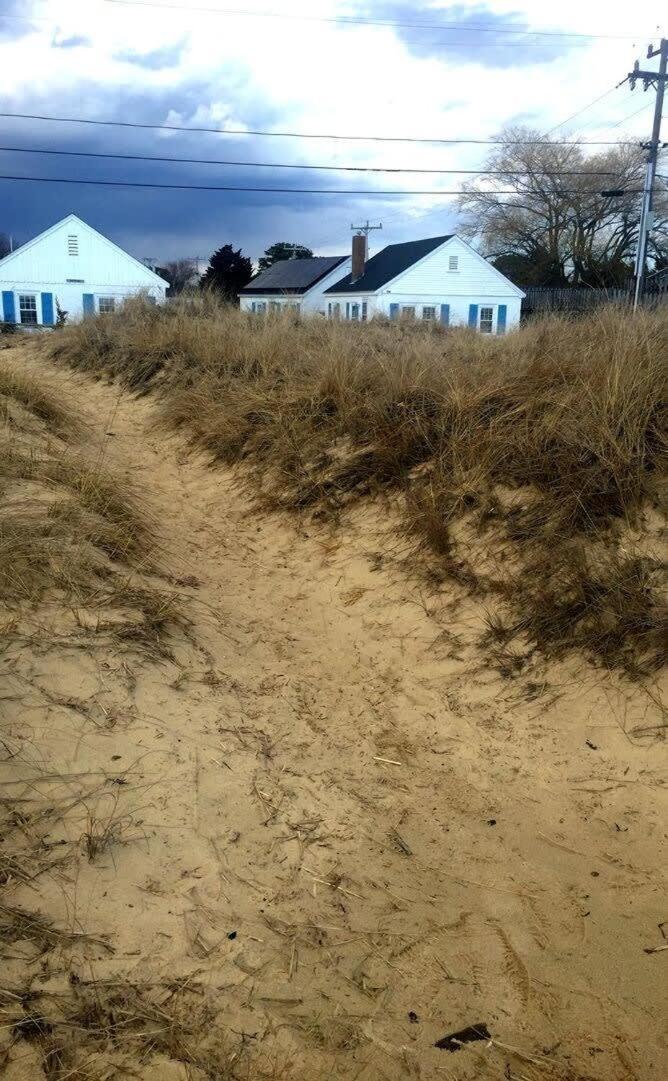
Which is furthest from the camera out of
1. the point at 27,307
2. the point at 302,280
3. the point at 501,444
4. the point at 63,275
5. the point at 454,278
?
the point at 302,280

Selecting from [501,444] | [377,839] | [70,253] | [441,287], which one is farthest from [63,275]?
[377,839]

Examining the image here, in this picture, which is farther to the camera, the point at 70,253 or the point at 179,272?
the point at 179,272

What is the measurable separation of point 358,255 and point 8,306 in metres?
16.1

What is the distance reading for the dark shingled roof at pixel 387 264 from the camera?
120ft

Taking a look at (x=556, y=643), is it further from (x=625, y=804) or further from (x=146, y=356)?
(x=146, y=356)

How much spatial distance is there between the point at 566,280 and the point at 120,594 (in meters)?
44.0

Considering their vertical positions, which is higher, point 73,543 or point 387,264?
point 387,264

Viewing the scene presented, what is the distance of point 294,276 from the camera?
43.6 m

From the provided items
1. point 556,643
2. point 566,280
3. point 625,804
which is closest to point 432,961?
point 625,804

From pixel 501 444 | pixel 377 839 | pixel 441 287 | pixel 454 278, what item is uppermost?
pixel 454 278

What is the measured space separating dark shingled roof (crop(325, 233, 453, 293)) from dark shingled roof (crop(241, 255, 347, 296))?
101 centimetres

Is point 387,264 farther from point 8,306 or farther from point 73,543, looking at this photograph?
point 73,543

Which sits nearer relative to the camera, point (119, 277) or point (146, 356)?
point (146, 356)

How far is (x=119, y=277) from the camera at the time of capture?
1523 inches
